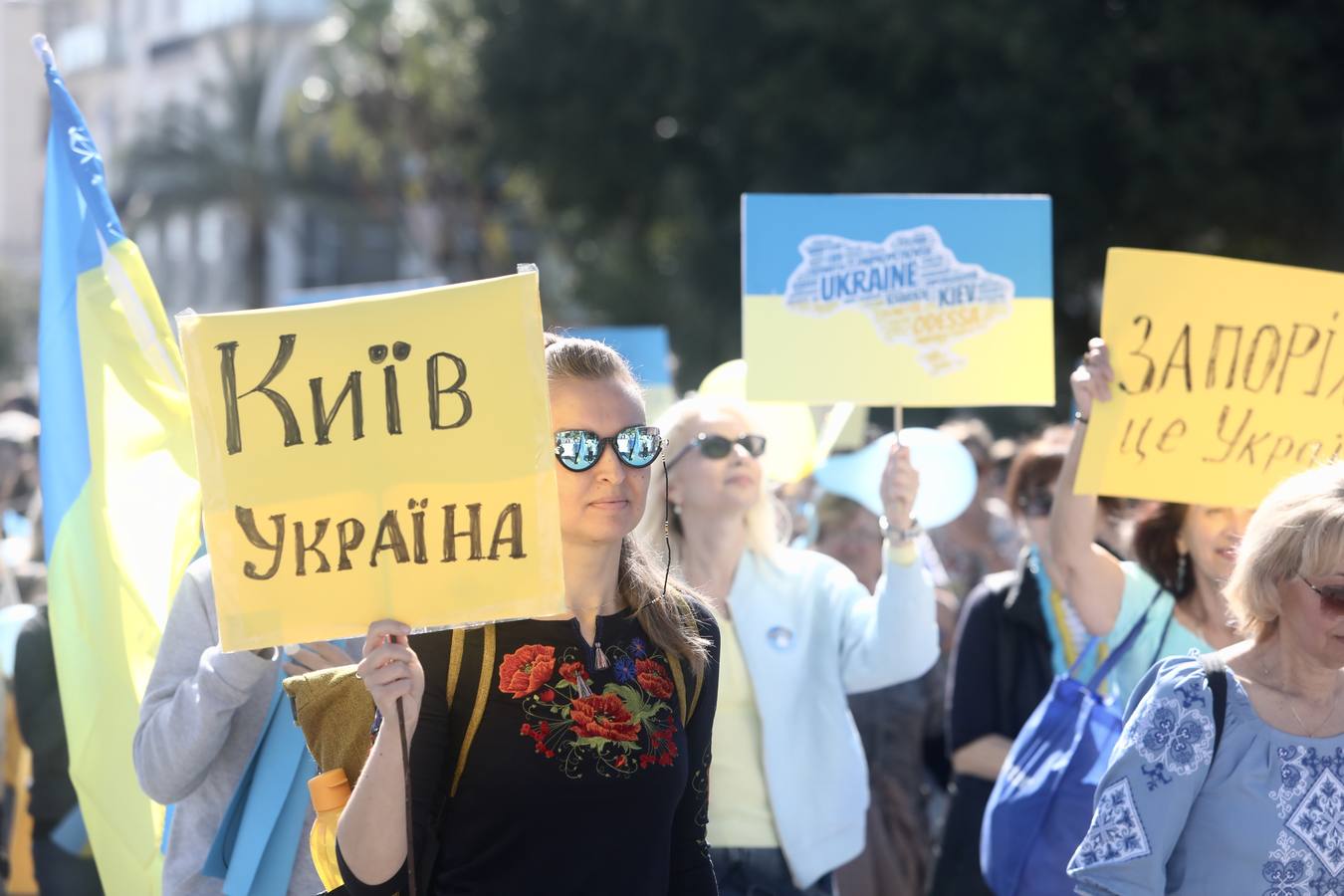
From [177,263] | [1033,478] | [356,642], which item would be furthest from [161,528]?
[177,263]

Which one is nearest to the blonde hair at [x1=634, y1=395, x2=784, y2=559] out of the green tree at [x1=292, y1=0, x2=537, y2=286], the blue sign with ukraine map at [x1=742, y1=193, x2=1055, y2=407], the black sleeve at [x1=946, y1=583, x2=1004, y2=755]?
the blue sign with ukraine map at [x1=742, y1=193, x2=1055, y2=407]

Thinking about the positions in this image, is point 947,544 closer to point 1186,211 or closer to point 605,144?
point 1186,211

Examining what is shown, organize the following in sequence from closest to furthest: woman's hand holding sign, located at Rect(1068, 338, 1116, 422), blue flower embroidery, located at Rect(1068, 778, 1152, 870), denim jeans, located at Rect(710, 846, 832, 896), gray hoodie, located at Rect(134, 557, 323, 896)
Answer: blue flower embroidery, located at Rect(1068, 778, 1152, 870)
gray hoodie, located at Rect(134, 557, 323, 896)
woman's hand holding sign, located at Rect(1068, 338, 1116, 422)
denim jeans, located at Rect(710, 846, 832, 896)

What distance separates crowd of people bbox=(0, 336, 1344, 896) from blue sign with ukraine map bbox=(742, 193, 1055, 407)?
0.93 feet

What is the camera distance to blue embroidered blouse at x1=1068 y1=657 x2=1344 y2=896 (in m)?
2.56

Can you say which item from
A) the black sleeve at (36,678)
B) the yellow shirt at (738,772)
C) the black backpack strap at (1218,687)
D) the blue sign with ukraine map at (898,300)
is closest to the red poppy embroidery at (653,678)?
the black backpack strap at (1218,687)

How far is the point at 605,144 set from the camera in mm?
19609

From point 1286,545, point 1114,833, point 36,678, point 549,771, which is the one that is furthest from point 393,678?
point 36,678

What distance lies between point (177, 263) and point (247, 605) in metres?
46.8

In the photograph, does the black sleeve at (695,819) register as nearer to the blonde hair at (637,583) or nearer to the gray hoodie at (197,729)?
the blonde hair at (637,583)

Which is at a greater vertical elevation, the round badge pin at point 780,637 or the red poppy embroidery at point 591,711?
the red poppy embroidery at point 591,711

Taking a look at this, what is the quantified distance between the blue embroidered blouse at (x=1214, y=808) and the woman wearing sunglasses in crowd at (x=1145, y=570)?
93cm

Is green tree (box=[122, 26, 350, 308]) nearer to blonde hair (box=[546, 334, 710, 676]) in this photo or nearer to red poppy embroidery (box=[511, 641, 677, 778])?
blonde hair (box=[546, 334, 710, 676])

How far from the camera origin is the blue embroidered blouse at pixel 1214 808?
256cm
